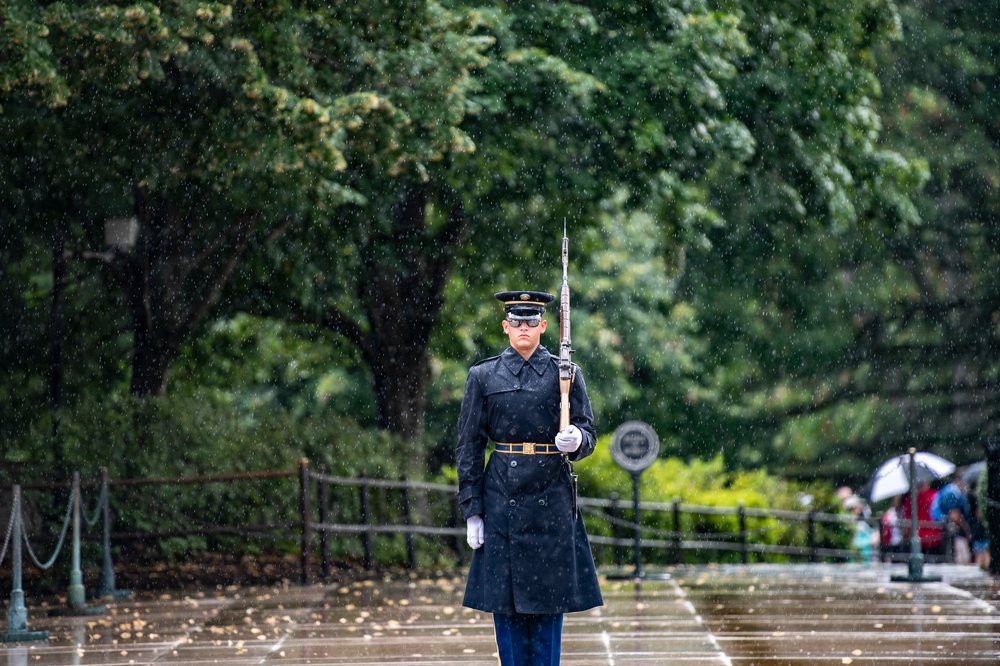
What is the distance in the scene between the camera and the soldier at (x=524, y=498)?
8234 mm

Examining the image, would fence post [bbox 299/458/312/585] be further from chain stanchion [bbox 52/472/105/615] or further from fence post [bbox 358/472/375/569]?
chain stanchion [bbox 52/472/105/615]

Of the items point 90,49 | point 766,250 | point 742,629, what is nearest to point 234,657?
point 742,629

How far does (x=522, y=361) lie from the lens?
8469 mm

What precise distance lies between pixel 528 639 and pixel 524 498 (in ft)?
2.38

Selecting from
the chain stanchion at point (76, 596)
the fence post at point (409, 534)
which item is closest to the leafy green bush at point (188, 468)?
the fence post at point (409, 534)

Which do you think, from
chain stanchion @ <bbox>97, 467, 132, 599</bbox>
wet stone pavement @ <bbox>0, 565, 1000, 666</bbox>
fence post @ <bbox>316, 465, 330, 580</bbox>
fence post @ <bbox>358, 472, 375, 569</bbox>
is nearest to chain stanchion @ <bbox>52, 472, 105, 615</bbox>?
wet stone pavement @ <bbox>0, 565, 1000, 666</bbox>

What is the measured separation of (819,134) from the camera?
21.2 metres

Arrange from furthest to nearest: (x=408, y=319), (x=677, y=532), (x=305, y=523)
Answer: (x=408, y=319) → (x=677, y=532) → (x=305, y=523)

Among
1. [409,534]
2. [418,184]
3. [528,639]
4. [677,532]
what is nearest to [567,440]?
[528,639]

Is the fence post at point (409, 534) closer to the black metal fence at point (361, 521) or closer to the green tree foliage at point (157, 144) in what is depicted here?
the black metal fence at point (361, 521)

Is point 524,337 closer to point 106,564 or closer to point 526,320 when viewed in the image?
point 526,320

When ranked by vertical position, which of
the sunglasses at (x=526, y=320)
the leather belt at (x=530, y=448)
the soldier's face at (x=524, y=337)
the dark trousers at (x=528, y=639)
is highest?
the sunglasses at (x=526, y=320)

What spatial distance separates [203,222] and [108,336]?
393cm

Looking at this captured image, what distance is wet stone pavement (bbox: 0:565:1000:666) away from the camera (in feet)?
35.2
